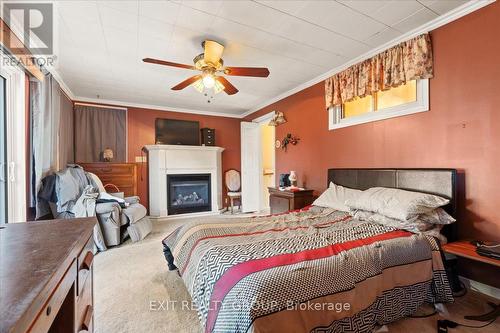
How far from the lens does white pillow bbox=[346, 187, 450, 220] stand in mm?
1926

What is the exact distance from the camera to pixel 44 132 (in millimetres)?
2818

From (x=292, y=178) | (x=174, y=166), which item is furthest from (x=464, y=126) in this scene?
(x=174, y=166)

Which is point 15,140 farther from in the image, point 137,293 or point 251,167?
point 251,167

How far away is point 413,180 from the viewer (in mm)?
2322

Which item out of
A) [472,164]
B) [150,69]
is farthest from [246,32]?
[472,164]

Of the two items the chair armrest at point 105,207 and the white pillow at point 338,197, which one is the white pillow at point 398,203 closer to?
the white pillow at point 338,197

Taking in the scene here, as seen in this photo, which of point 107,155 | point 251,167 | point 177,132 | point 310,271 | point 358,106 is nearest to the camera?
point 310,271

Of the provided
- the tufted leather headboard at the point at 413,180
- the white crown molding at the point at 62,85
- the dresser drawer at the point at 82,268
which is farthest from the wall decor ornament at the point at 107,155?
the tufted leather headboard at the point at 413,180

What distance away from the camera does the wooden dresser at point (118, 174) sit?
434 cm

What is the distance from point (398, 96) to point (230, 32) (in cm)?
204

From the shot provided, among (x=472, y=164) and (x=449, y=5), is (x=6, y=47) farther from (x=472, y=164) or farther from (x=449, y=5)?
(x=472, y=164)

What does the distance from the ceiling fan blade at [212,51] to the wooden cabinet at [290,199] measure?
82.6 inches

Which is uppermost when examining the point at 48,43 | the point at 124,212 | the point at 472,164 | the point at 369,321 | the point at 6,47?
the point at 48,43

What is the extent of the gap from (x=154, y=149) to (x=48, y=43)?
2.61m
